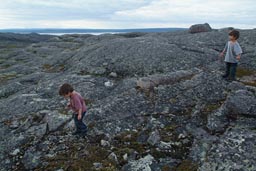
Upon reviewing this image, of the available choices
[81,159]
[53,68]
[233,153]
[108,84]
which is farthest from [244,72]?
[53,68]

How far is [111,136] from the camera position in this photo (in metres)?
14.2

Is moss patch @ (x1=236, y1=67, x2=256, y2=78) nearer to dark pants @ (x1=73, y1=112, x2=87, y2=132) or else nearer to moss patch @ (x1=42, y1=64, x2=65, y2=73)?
dark pants @ (x1=73, y1=112, x2=87, y2=132)

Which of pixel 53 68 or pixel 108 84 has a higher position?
pixel 108 84

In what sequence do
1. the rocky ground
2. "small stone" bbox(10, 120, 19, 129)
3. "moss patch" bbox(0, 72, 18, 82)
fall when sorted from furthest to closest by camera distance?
"moss patch" bbox(0, 72, 18, 82), "small stone" bbox(10, 120, 19, 129), the rocky ground

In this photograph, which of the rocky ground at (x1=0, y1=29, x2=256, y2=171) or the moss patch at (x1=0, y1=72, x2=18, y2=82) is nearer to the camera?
the rocky ground at (x1=0, y1=29, x2=256, y2=171)

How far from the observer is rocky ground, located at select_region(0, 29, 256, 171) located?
1244 centimetres

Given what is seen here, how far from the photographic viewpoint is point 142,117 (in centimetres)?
1572

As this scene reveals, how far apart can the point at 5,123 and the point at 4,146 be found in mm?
2819

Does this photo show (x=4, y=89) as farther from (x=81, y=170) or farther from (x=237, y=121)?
(x=237, y=121)

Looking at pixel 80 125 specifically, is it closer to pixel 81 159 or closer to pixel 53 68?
pixel 81 159

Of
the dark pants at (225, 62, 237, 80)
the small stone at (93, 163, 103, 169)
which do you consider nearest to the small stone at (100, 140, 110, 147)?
the small stone at (93, 163, 103, 169)

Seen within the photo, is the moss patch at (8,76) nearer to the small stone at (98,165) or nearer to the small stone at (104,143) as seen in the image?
the small stone at (104,143)

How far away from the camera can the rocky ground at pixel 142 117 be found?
12.4 metres

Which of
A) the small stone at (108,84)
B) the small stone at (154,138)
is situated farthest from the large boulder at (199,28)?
the small stone at (154,138)
